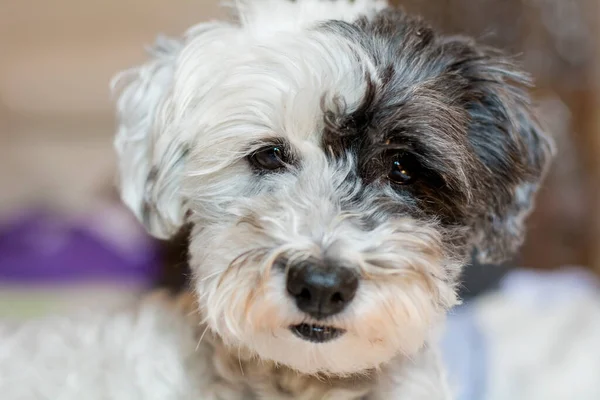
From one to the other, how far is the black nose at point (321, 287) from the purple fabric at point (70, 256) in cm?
185

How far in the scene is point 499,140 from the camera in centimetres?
133

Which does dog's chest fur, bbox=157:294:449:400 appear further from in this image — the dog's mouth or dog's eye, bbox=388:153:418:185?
dog's eye, bbox=388:153:418:185

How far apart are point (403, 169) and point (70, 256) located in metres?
2.13

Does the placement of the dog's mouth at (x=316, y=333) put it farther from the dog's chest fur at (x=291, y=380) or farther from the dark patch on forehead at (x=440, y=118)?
the dark patch on forehead at (x=440, y=118)

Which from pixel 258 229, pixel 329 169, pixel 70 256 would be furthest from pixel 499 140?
pixel 70 256

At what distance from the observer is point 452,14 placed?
2725mm

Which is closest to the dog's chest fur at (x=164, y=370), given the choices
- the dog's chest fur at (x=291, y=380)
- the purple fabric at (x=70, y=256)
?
the dog's chest fur at (x=291, y=380)

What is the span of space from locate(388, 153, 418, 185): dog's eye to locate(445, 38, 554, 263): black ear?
0.12 meters

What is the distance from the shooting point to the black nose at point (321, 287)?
101 centimetres

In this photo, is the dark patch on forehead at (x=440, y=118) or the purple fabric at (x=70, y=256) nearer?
the dark patch on forehead at (x=440, y=118)

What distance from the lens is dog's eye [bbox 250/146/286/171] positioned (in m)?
1.23

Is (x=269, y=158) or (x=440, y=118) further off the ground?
(x=440, y=118)

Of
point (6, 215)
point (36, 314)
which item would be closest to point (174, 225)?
point (36, 314)

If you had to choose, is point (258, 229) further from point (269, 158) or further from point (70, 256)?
point (70, 256)
